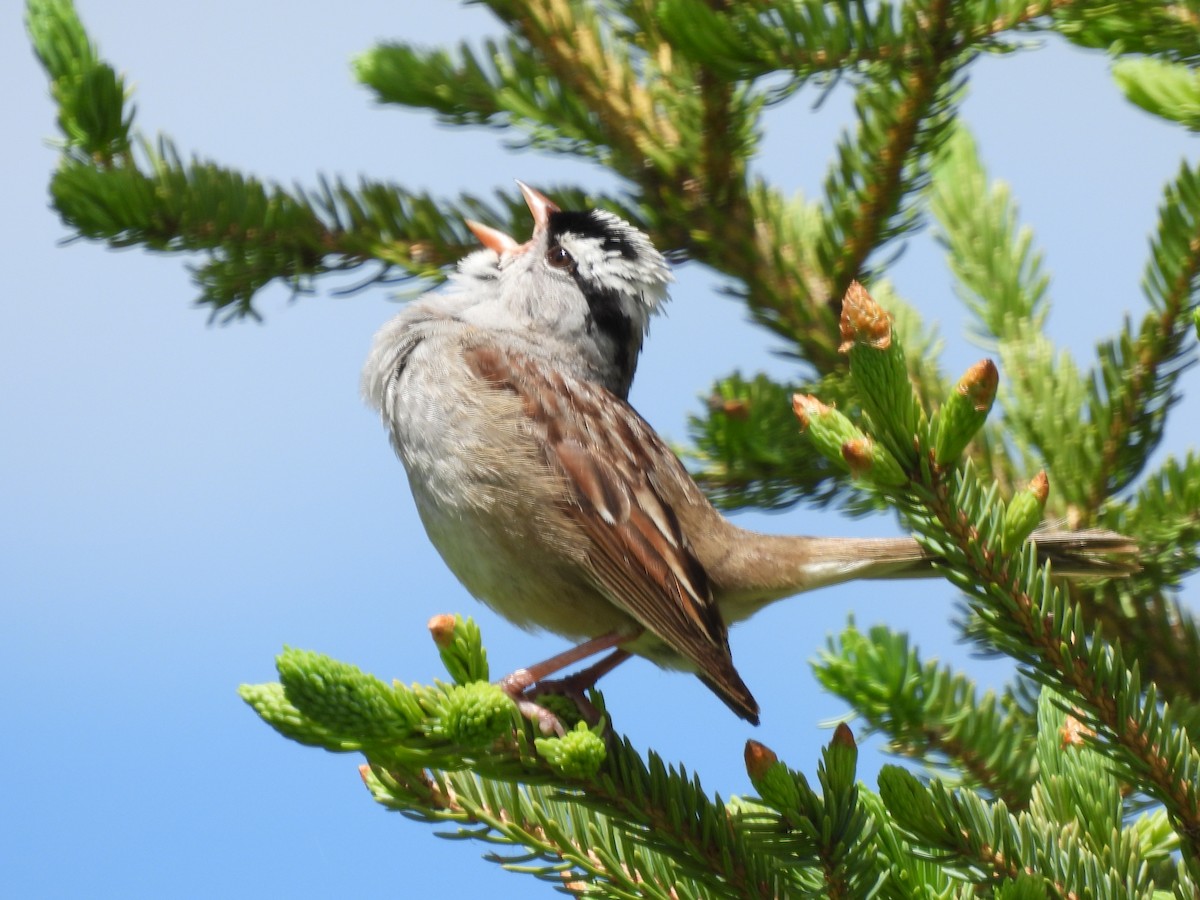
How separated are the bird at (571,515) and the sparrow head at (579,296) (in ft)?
0.29

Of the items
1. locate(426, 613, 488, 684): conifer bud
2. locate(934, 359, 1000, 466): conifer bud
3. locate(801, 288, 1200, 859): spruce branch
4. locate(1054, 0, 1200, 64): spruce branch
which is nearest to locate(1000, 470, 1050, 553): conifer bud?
locate(801, 288, 1200, 859): spruce branch

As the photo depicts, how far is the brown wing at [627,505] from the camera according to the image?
254 cm

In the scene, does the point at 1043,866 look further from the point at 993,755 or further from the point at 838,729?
the point at 993,755

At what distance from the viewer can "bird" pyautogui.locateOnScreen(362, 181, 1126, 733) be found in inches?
103

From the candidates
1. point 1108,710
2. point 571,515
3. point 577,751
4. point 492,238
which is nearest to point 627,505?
point 571,515

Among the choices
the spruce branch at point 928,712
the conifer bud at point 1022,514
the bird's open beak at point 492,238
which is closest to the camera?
the conifer bud at point 1022,514

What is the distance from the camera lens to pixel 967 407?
1.41 meters

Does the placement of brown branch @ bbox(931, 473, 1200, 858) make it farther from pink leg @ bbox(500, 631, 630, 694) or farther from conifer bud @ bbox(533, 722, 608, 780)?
pink leg @ bbox(500, 631, 630, 694)

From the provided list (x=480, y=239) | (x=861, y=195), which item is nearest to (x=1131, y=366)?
(x=861, y=195)

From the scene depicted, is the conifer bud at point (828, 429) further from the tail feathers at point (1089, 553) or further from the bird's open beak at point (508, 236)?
the bird's open beak at point (508, 236)

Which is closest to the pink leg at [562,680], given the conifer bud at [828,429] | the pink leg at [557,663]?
the pink leg at [557,663]

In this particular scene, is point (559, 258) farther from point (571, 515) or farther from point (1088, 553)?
point (1088, 553)

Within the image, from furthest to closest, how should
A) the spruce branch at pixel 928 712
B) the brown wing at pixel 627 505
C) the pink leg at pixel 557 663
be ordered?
the brown wing at pixel 627 505, the pink leg at pixel 557 663, the spruce branch at pixel 928 712

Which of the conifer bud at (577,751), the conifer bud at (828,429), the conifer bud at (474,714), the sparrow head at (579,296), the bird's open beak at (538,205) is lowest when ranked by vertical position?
the conifer bud at (577,751)
